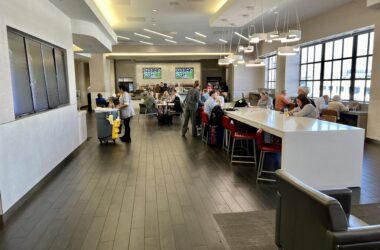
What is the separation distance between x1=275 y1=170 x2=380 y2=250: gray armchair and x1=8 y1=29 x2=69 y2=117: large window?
3549 millimetres

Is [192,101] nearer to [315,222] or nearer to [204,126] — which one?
[204,126]

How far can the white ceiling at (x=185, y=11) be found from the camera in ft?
23.0

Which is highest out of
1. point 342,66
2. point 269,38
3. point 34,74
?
point 269,38

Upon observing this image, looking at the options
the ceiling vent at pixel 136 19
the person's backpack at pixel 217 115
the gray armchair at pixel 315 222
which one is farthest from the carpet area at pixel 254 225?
the ceiling vent at pixel 136 19

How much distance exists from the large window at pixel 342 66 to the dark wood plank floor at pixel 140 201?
3.08 meters

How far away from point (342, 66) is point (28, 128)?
9.10 metres

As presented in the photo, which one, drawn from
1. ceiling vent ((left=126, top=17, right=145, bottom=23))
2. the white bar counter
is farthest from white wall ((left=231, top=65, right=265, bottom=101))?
the white bar counter

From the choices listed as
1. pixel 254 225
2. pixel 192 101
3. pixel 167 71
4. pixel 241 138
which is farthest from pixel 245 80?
pixel 254 225

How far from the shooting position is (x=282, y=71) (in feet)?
42.3

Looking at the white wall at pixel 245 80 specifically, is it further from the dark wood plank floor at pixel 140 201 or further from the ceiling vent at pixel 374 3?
the dark wood plank floor at pixel 140 201

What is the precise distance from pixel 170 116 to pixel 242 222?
8657 millimetres

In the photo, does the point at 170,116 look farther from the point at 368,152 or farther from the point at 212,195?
the point at 212,195

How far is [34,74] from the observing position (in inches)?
186

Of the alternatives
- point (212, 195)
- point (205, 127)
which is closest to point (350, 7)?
point (205, 127)
